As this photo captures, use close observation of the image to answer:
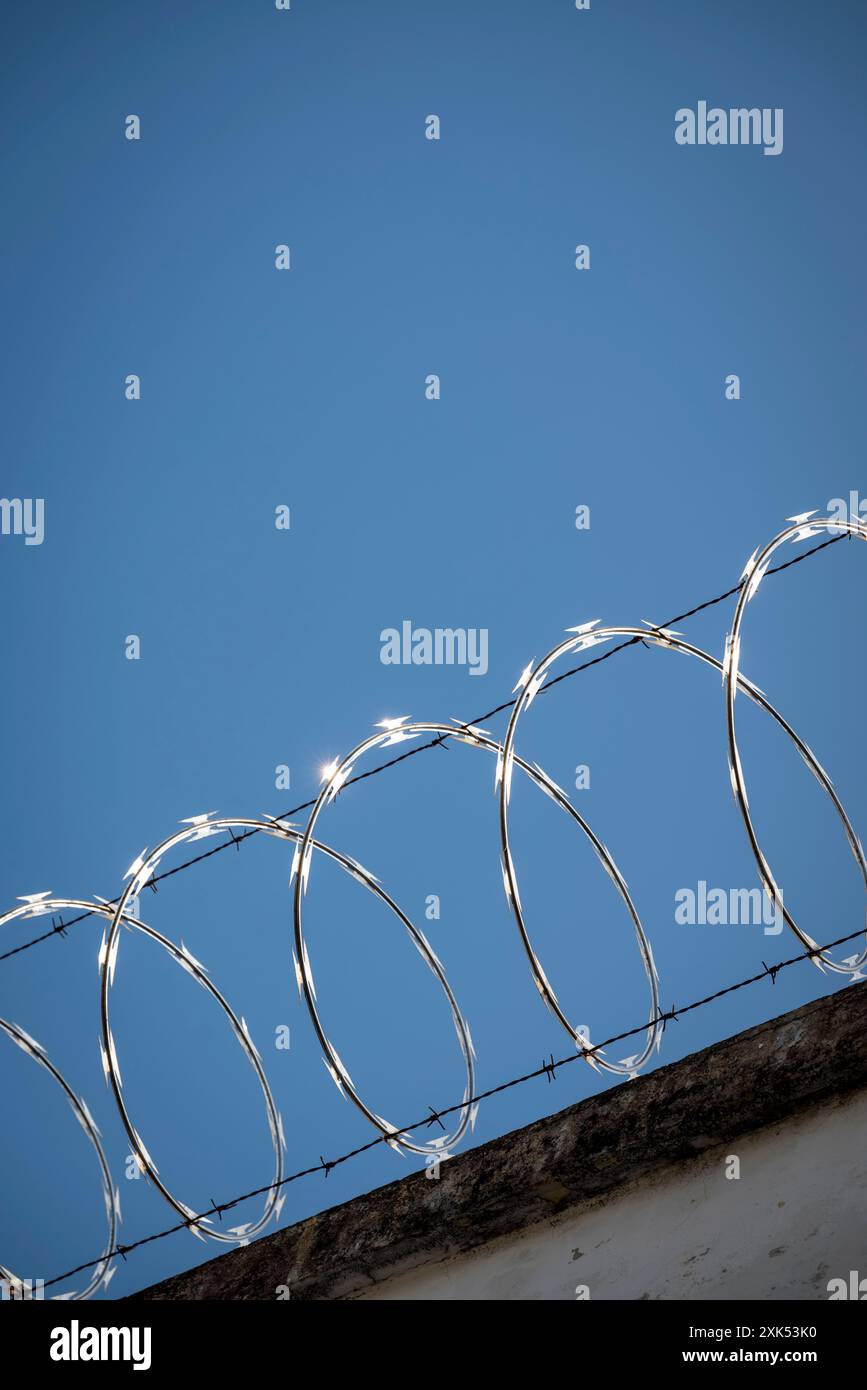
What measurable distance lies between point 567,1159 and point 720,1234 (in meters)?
0.88

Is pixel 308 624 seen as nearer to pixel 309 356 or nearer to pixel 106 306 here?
pixel 309 356

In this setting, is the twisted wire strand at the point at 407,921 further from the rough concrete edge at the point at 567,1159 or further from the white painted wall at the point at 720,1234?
the white painted wall at the point at 720,1234

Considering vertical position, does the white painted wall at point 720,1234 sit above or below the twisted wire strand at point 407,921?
below

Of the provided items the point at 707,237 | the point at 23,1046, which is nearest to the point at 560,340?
the point at 707,237

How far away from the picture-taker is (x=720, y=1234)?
654cm

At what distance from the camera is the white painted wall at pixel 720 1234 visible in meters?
6.15

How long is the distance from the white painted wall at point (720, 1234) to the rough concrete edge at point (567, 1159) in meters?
0.10

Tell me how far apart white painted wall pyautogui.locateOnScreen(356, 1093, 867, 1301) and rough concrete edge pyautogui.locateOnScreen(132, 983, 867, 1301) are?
3.8 inches

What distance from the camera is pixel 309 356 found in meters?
155

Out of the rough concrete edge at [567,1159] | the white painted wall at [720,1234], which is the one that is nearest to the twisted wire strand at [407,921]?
the rough concrete edge at [567,1159]

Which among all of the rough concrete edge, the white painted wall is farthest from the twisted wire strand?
the white painted wall

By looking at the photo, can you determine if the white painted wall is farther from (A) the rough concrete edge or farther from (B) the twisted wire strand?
(B) the twisted wire strand

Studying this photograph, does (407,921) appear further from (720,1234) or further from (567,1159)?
(720,1234)

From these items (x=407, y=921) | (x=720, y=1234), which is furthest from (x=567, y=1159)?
(x=407, y=921)
